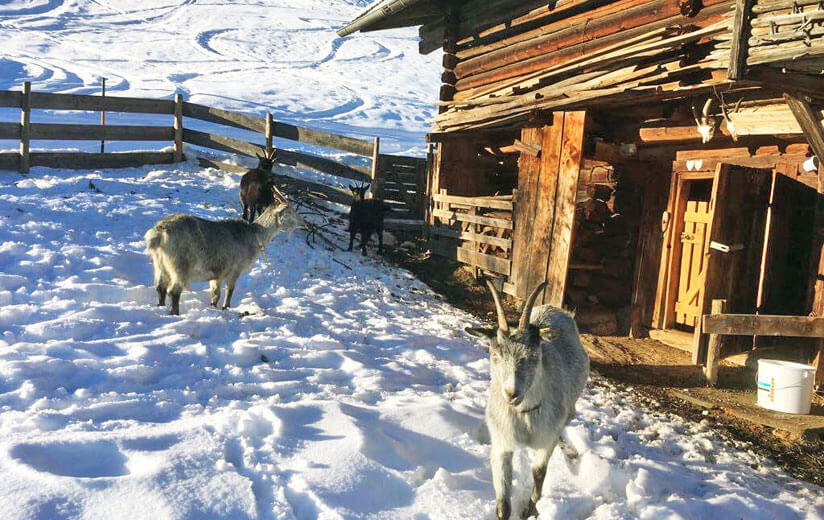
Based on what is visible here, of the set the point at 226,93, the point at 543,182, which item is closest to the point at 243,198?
the point at 543,182

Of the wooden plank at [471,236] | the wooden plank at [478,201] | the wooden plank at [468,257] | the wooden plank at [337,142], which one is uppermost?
the wooden plank at [337,142]

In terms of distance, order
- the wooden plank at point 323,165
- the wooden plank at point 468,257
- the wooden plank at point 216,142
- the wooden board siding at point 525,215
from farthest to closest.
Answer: the wooden plank at point 216,142, the wooden plank at point 323,165, the wooden plank at point 468,257, the wooden board siding at point 525,215

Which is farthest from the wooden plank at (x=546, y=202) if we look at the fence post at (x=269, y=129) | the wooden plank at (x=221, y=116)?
the wooden plank at (x=221, y=116)

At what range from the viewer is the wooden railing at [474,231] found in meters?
11.6

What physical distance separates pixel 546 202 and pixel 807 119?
13.3 feet

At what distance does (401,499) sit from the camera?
4215 mm

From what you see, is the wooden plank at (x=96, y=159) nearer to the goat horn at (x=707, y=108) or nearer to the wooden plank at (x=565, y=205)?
the wooden plank at (x=565, y=205)

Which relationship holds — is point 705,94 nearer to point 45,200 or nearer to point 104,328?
point 104,328

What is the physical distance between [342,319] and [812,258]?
252 inches

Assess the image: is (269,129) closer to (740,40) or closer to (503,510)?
(740,40)

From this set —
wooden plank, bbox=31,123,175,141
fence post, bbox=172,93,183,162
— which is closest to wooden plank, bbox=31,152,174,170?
fence post, bbox=172,93,183,162

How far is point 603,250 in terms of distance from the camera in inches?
439

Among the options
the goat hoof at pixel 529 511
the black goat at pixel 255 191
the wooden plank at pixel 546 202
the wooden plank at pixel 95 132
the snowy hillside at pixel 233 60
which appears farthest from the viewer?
the snowy hillside at pixel 233 60

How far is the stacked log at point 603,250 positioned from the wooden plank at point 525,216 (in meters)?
0.78
